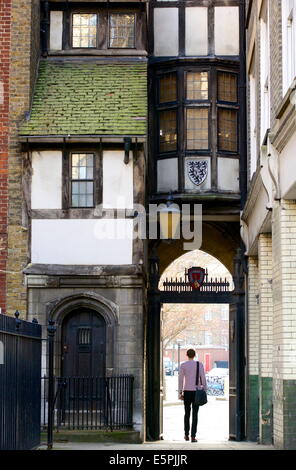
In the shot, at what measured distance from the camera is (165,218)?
20.2 m

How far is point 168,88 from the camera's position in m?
24.8

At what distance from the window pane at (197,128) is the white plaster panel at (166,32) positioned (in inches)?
64.9

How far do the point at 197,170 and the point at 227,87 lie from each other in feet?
7.63

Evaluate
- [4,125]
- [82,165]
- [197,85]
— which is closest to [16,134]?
[4,125]

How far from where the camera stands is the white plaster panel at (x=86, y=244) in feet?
73.2

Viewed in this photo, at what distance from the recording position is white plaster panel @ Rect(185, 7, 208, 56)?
24.7 m

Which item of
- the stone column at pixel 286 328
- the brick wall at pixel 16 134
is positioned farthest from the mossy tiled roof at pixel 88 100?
the stone column at pixel 286 328

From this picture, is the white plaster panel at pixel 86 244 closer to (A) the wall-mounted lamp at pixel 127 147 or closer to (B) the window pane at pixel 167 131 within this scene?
(A) the wall-mounted lamp at pixel 127 147

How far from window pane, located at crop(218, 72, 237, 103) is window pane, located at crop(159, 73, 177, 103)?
3.70 ft

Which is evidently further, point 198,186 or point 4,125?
point 198,186

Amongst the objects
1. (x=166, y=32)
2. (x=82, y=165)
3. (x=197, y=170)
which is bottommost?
(x=82, y=165)

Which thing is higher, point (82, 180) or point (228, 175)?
point (228, 175)

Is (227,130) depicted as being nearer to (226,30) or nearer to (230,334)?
(226,30)

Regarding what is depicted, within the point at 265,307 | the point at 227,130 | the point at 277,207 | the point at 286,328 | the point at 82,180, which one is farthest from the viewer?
the point at 227,130
